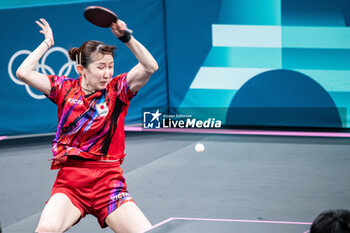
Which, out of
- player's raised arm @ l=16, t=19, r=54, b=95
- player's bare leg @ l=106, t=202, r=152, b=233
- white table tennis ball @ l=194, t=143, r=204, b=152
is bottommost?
white table tennis ball @ l=194, t=143, r=204, b=152

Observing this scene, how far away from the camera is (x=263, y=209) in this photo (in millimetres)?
5121

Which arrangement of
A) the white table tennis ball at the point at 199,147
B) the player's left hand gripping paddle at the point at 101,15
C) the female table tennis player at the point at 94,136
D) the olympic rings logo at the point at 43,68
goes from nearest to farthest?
1. the player's left hand gripping paddle at the point at 101,15
2. the female table tennis player at the point at 94,136
3. the white table tennis ball at the point at 199,147
4. the olympic rings logo at the point at 43,68

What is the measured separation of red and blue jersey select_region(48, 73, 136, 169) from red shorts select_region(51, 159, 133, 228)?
6 cm

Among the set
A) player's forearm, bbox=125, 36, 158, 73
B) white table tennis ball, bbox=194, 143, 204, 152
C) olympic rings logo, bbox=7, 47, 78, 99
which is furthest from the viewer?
olympic rings logo, bbox=7, 47, 78, 99

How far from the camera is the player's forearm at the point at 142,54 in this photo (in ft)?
9.64

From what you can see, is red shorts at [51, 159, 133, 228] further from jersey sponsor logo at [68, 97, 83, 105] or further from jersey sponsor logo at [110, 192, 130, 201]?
jersey sponsor logo at [68, 97, 83, 105]

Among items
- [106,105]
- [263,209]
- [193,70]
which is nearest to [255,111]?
[193,70]

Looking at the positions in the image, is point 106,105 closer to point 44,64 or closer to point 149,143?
point 149,143

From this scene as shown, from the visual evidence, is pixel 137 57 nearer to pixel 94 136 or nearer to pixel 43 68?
pixel 94 136

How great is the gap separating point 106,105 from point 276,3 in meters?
6.67

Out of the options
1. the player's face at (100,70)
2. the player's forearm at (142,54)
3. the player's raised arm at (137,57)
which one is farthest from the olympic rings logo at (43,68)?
the player's forearm at (142,54)

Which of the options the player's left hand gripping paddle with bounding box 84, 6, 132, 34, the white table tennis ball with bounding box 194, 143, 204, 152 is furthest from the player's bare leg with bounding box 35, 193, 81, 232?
the white table tennis ball with bounding box 194, 143, 204, 152

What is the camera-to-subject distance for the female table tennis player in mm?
3074

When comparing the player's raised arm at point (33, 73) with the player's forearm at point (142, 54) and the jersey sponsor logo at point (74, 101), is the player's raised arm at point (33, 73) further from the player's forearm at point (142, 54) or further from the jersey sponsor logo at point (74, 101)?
the player's forearm at point (142, 54)
